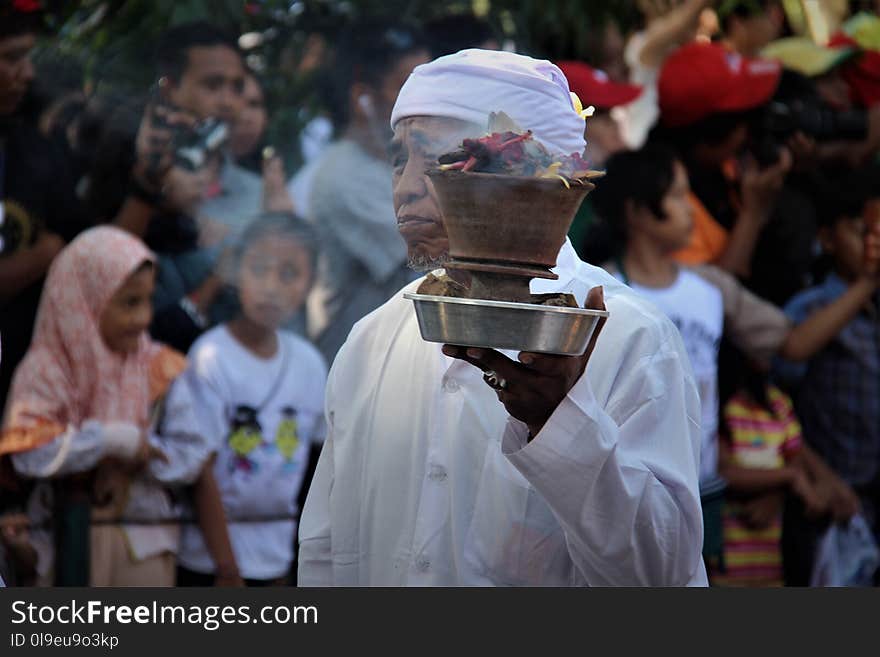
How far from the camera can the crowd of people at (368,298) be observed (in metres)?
2.91

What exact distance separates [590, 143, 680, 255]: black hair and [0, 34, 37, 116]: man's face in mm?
2053

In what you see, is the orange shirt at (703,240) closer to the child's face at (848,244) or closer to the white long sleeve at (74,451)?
the child's face at (848,244)

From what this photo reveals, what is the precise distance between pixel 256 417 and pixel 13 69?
1430mm

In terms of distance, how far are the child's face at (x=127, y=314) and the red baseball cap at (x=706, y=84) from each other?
2.39 meters

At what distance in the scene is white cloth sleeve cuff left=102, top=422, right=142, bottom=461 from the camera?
185 inches

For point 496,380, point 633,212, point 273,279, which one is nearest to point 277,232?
point 273,279

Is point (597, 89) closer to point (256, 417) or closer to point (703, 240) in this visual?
point (703, 240)

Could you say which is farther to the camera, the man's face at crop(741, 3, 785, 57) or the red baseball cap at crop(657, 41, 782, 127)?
the man's face at crop(741, 3, 785, 57)

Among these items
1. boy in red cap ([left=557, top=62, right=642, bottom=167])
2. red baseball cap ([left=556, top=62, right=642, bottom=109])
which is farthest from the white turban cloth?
red baseball cap ([left=556, top=62, right=642, bottom=109])

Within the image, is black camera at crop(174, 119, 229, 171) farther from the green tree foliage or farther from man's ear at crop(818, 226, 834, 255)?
man's ear at crop(818, 226, 834, 255)

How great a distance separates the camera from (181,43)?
221 inches

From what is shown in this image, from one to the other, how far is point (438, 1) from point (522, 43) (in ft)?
1.29

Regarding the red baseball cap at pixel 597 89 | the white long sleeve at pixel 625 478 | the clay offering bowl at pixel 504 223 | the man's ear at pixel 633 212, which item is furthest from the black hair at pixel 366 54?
the clay offering bowl at pixel 504 223

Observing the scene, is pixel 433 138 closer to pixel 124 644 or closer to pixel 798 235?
pixel 124 644
